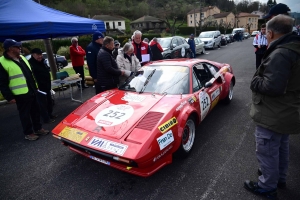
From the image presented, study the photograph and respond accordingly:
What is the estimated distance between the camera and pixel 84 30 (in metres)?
5.62

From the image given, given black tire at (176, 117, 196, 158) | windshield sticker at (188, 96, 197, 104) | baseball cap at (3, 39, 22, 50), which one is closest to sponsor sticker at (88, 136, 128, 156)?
black tire at (176, 117, 196, 158)

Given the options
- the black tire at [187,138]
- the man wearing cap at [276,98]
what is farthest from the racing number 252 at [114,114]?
the man wearing cap at [276,98]

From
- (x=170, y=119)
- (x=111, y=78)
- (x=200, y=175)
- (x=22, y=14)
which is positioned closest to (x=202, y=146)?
(x=200, y=175)

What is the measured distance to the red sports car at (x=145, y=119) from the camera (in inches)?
85.5

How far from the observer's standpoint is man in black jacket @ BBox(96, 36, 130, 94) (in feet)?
12.8

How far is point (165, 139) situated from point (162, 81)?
133cm

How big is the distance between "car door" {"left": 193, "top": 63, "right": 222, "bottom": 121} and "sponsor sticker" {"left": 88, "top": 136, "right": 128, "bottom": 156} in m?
1.57

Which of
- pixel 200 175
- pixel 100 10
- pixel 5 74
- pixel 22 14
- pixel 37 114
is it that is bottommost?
pixel 200 175

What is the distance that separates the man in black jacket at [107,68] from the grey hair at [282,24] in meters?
2.86

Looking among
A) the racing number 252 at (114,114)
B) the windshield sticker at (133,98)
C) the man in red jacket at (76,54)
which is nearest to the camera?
the racing number 252 at (114,114)

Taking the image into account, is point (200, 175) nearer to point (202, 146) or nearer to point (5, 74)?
point (202, 146)

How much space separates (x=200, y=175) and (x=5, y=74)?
3.49m

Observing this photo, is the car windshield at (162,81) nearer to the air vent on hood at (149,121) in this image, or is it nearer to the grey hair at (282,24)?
the air vent on hood at (149,121)

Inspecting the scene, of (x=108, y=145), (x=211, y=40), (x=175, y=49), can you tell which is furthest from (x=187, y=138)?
(x=211, y=40)
